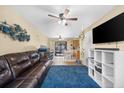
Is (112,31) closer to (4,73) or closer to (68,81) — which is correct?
(68,81)

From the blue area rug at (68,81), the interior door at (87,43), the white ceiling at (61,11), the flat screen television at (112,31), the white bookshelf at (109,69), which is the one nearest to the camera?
the white bookshelf at (109,69)

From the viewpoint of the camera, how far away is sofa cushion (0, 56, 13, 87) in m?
1.98

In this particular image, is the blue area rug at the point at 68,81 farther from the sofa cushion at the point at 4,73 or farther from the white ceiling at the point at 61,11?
the white ceiling at the point at 61,11

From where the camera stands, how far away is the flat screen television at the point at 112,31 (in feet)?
9.45

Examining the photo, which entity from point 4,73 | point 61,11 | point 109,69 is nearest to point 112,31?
point 109,69

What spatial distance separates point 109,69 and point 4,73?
247cm

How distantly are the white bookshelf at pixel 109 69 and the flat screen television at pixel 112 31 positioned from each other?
1.34 feet

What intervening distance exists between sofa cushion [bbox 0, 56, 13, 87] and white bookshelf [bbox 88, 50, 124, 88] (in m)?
2.06

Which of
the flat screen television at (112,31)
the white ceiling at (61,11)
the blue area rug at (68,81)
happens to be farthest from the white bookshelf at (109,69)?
the white ceiling at (61,11)

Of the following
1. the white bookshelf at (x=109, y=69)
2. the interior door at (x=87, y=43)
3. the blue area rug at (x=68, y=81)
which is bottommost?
the blue area rug at (x=68, y=81)

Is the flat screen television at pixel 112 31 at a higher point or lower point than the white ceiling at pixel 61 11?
lower

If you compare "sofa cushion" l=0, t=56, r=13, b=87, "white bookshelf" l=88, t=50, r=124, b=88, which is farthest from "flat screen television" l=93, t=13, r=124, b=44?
"sofa cushion" l=0, t=56, r=13, b=87
